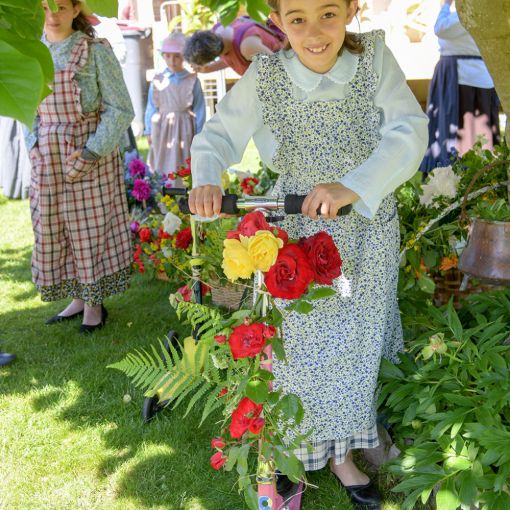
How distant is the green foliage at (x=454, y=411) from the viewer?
2.08 meters

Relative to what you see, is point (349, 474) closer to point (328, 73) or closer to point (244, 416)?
point (244, 416)

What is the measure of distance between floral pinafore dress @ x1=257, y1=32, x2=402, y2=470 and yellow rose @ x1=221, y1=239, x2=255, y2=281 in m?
0.64

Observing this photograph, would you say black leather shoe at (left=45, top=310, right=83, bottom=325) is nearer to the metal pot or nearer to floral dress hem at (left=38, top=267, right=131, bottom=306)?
floral dress hem at (left=38, top=267, right=131, bottom=306)

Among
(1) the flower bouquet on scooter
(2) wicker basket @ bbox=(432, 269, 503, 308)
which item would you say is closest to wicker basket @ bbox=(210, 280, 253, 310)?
(2) wicker basket @ bbox=(432, 269, 503, 308)

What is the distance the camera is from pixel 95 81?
13.0ft

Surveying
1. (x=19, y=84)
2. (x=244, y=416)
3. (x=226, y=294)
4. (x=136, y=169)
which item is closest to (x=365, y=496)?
(x=244, y=416)

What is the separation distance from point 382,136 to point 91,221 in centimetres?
231

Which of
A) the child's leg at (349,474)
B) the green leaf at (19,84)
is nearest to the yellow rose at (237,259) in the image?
the green leaf at (19,84)

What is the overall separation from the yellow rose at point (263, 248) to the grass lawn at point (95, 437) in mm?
1097

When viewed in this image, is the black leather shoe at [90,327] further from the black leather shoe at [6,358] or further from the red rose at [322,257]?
the red rose at [322,257]

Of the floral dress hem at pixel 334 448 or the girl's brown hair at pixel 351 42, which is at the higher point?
the girl's brown hair at pixel 351 42

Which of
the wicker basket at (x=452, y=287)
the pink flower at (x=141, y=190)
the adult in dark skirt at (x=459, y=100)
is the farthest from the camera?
the adult in dark skirt at (x=459, y=100)

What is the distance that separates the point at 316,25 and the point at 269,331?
949mm

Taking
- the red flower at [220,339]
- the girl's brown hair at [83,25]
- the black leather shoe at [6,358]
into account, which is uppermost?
the girl's brown hair at [83,25]
